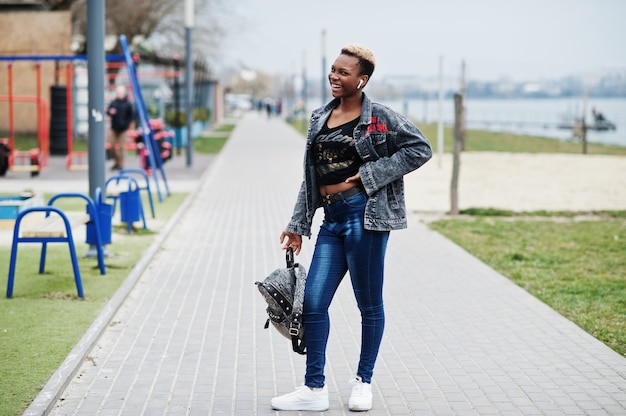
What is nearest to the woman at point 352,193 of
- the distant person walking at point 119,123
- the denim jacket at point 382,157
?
the denim jacket at point 382,157

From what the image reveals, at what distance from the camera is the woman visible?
5.15 m

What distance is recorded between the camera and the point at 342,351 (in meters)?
6.75

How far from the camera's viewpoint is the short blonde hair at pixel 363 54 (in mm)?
5109

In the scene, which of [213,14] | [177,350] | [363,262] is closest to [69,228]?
[177,350]

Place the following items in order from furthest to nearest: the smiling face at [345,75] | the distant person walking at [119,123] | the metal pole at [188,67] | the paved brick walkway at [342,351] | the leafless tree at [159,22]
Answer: the leafless tree at [159,22]
the metal pole at [188,67]
the distant person walking at [119,123]
the paved brick walkway at [342,351]
the smiling face at [345,75]

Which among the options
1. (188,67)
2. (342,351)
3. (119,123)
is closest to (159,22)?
(188,67)

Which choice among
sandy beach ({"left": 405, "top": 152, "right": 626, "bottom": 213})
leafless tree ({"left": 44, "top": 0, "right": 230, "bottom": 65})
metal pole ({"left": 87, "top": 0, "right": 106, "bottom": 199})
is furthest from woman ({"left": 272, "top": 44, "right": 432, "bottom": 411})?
leafless tree ({"left": 44, "top": 0, "right": 230, "bottom": 65})

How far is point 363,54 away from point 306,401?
1778mm

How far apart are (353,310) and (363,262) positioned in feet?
9.59

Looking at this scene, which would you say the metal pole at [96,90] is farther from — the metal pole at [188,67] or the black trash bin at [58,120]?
the black trash bin at [58,120]

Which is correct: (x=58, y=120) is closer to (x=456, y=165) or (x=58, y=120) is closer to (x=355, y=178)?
(x=456, y=165)

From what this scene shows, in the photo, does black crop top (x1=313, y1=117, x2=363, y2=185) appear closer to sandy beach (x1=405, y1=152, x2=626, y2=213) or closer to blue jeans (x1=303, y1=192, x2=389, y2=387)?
blue jeans (x1=303, y1=192, x2=389, y2=387)

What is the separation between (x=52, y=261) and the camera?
33.9ft

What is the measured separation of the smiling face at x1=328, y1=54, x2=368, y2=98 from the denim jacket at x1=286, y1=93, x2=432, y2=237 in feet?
0.47
